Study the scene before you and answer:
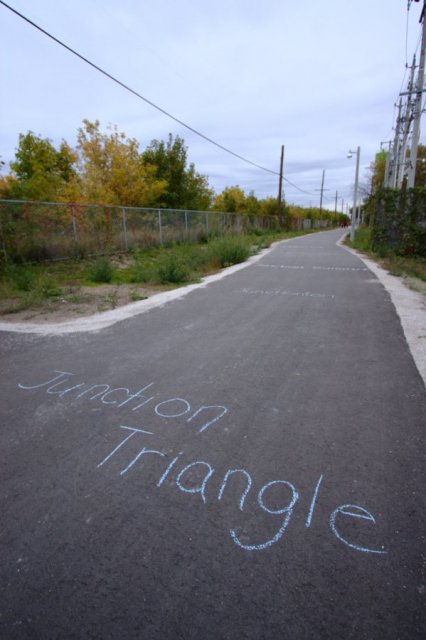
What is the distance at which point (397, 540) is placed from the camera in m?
1.92

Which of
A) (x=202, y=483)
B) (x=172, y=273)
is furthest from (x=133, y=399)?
(x=172, y=273)

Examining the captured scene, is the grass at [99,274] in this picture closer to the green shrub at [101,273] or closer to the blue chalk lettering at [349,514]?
the green shrub at [101,273]

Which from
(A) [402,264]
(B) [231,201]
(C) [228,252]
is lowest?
(A) [402,264]

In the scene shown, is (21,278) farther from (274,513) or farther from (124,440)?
(274,513)

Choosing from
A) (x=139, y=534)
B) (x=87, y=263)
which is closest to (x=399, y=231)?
(x=87, y=263)

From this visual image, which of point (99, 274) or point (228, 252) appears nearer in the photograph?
point (99, 274)

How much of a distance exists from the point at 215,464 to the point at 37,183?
2863 centimetres

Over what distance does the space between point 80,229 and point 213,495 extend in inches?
498

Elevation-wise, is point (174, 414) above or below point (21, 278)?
below

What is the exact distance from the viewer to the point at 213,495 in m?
2.25

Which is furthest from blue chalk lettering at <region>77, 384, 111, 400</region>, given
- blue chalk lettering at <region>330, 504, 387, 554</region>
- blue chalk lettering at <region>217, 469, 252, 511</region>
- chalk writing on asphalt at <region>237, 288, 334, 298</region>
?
chalk writing on asphalt at <region>237, 288, 334, 298</region>

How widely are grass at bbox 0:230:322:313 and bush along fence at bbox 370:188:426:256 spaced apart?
644 centimetres

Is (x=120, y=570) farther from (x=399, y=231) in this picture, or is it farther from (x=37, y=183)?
(x=37, y=183)

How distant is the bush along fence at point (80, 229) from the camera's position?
10617 millimetres
